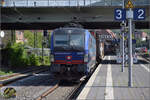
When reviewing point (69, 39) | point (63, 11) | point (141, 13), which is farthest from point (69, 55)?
point (63, 11)

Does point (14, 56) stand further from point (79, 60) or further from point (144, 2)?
point (79, 60)

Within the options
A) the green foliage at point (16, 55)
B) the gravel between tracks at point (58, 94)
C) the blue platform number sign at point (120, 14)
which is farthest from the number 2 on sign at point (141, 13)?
the green foliage at point (16, 55)

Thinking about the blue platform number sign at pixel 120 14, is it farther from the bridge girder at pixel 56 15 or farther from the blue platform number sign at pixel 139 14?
the bridge girder at pixel 56 15

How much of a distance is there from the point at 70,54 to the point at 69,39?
34.8 inches

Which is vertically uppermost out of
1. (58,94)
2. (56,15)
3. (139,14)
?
(56,15)

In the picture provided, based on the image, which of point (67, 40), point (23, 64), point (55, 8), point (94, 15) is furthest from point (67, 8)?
point (67, 40)

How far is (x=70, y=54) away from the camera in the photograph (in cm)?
1527

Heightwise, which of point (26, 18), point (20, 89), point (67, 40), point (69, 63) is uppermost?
point (26, 18)

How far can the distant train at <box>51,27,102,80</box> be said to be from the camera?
15189 millimetres

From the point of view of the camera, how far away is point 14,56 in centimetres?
3366

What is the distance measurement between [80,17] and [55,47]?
51.4ft

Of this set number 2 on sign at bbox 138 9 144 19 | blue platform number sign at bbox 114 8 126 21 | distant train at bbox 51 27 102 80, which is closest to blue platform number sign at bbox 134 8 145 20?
number 2 on sign at bbox 138 9 144 19

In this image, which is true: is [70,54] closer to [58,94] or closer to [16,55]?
[58,94]

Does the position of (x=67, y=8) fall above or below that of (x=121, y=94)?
above
